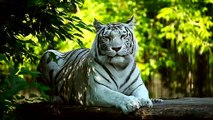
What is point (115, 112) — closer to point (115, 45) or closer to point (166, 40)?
point (115, 45)

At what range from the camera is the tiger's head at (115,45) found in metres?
5.01

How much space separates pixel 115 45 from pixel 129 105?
0.65m

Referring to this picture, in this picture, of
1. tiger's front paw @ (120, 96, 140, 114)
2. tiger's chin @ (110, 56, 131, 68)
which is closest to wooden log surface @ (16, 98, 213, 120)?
tiger's front paw @ (120, 96, 140, 114)

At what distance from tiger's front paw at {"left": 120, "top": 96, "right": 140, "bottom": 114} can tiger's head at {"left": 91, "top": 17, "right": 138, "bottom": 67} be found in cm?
49

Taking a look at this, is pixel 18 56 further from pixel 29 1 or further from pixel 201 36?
pixel 201 36

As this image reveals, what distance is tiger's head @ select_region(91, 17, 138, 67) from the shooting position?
197 inches

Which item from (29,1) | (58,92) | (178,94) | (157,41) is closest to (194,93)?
(178,94)

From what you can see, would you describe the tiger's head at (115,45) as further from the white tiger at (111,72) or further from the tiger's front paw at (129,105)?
the tiger's front paw at (129,105)

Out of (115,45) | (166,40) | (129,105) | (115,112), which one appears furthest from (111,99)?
(166,40)

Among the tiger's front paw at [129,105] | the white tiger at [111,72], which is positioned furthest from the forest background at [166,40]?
the tiger's front paw at [129,105]

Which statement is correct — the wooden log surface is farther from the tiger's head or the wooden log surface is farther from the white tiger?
the tiger's head

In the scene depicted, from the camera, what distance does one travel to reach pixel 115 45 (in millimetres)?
5004

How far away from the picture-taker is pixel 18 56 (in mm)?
4969

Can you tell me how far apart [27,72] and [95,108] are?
172cm
